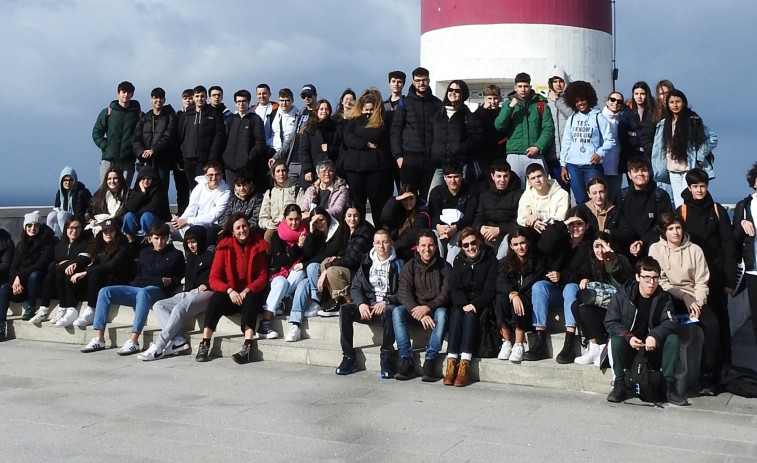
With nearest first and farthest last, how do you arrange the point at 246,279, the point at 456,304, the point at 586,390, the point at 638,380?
the point at 638,380 → the point at 586,390 → the point at 456,304 → the point at 246,279

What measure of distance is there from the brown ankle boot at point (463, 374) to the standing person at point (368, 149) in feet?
9.22

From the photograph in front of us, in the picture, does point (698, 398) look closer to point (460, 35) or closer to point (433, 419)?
point (433, 419)

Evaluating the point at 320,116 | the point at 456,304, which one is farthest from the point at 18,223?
the point at 456,304

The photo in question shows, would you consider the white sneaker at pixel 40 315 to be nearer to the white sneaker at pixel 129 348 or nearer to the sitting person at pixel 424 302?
the white sneaker at pixel 129 348

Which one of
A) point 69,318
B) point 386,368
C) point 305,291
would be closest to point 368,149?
point 305,291

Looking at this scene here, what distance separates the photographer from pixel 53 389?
712cm

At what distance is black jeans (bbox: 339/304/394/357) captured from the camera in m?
7.54

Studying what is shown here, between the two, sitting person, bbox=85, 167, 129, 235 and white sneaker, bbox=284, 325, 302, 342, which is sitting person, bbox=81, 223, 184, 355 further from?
white sneaker, bbox=284, 325, 302, 342

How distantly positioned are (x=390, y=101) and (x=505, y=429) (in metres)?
4.99

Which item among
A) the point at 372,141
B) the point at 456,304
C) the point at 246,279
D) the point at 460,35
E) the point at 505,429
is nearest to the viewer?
the point at 505,429

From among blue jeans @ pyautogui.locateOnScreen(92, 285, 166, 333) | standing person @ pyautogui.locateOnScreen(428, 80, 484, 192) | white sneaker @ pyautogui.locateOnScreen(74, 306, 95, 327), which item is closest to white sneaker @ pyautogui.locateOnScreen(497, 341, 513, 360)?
standing person @ pyautogui.locateOnScreen(428, 80, 484, 192)

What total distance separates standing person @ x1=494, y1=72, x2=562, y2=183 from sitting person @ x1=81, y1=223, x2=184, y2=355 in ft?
11.3

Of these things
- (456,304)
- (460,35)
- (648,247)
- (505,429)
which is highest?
(460,35)

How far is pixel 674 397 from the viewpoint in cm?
649
